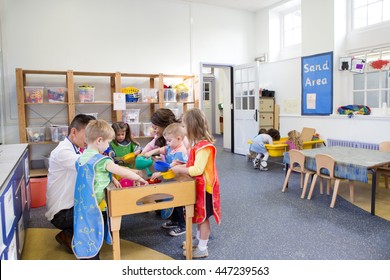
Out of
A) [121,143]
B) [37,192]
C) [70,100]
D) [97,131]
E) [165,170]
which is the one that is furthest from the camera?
[70,100]

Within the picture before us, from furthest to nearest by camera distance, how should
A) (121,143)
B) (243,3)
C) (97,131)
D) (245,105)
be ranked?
(245,105)
(243,3)
(121,143)
(97,131)

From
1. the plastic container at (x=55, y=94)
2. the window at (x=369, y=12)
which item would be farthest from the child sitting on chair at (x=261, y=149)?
the plastic container at (x=55, y=94)

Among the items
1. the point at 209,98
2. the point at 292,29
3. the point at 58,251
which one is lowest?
the point at 58,251

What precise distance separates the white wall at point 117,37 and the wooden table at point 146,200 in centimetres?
424

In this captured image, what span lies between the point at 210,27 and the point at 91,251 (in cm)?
596

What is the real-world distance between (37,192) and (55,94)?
1.88 meters

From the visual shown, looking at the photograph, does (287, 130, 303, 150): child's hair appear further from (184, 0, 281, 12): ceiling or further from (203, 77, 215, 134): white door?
A: (203, 77, 215, 134): white door

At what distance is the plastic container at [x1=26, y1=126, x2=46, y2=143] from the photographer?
5070 mm

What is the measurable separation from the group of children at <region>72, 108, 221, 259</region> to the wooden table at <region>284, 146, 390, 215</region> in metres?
1.79

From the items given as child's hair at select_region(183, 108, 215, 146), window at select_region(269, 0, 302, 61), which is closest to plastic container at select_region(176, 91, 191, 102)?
window at select_region(269, 0, 302, 61)

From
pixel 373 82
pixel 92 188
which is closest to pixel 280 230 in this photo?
pixel 92 188

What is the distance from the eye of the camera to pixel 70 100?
5148 millimetres

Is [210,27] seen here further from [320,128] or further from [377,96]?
[377,96]

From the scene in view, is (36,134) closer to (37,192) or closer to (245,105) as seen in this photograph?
(37,192)
